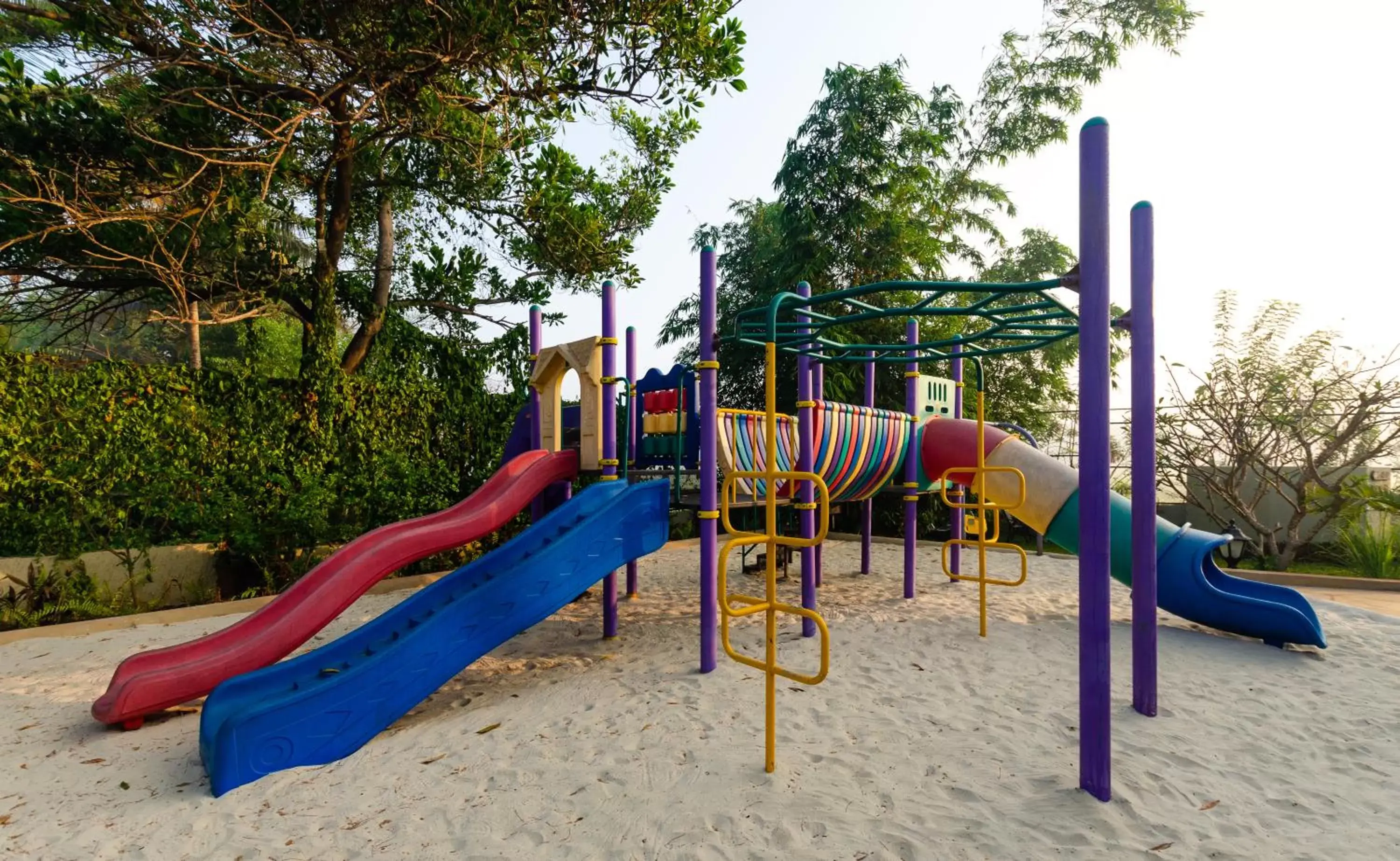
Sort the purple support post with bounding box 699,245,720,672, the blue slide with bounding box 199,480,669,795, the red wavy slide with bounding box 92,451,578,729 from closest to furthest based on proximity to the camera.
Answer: the blue slide with bounding box 199,480,669,795 < the red wavy slide with bounding box 92,451,578,729 < the purple support post with bounding box 699,245,720,672

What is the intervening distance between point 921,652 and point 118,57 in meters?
8.01

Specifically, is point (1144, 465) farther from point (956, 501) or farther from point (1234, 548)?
point (1234, 548)

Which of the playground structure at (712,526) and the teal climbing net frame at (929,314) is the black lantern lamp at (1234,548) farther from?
the teal climbing net frame at (929,314)

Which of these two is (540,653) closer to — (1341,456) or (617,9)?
(617,9)

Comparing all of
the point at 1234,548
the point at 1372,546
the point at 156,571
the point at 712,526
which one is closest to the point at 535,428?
the point at 712,526

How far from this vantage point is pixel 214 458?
21.4 ft

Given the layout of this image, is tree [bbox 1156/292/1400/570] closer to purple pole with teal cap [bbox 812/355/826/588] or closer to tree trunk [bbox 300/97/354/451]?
purple pole with teal cap [bbox 812/355/826/588]

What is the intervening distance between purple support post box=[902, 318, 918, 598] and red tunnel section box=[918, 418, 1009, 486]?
141mm

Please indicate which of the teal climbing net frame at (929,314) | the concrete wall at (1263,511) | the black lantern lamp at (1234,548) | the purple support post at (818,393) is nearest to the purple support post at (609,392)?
the teal climbing net frame at (929,314)

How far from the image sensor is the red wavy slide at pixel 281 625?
145 inches

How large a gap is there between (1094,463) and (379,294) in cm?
957

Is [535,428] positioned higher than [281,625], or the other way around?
[535,428]

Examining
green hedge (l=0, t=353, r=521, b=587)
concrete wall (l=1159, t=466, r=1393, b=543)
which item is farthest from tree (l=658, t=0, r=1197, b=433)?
green hedge (l=0, t=353, r=521, b=587)

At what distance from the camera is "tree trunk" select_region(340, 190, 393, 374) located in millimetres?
8656
